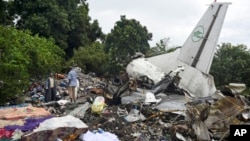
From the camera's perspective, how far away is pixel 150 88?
13.9 m

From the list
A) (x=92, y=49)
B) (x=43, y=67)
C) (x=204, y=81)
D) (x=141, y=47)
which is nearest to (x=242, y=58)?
(x=141, y=47)

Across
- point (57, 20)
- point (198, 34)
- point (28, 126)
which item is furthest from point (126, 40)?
point (28, 126)

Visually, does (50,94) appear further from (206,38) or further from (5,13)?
(5,13)

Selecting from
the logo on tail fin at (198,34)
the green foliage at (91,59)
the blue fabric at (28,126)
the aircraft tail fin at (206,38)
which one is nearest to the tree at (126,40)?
the green foliage at (91,59)

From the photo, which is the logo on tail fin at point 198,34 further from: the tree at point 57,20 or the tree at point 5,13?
the tree at point 5,13

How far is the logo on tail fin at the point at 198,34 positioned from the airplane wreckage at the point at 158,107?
1.5 inches

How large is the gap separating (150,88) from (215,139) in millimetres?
4803

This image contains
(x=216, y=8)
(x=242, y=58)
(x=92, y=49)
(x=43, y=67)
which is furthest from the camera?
(x=92, y=49)

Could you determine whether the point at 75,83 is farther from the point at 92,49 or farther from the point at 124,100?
the point at 92,49

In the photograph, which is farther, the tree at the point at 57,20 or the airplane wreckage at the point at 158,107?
the tree at the point at 57,20

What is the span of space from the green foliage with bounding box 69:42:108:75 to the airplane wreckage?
10.6m

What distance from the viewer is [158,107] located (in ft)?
37.1

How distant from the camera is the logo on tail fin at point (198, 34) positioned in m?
15.1

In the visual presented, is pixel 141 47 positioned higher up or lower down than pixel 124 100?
higher up
